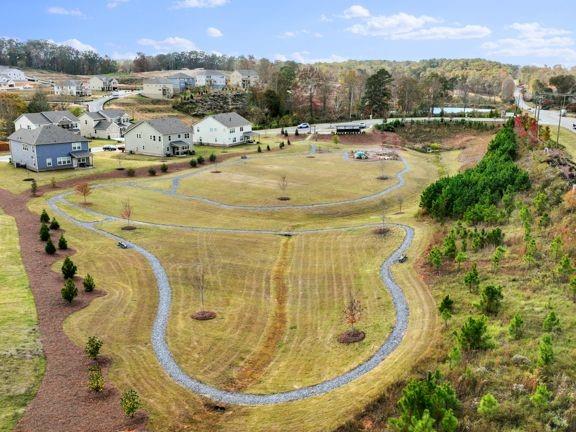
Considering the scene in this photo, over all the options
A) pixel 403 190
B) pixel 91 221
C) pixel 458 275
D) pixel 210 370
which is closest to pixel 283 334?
pixel 210 370

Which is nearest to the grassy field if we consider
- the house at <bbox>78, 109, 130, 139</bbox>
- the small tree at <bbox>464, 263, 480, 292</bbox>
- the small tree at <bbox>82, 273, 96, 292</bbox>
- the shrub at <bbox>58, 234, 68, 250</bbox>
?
the small tree at <bbox>82, 273, 96, 292</bbox>

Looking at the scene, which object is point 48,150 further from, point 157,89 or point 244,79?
point 244,79

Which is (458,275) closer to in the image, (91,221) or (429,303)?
(429,303)

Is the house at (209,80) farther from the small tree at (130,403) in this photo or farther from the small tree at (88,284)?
the small tree at (130,403)

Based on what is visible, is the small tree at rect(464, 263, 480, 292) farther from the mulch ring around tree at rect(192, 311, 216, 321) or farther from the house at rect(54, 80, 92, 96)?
the house at rect(54, 80, 92, 96)

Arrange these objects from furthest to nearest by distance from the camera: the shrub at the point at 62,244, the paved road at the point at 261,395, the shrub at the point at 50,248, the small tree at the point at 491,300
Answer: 1. the shrub at the point at 62,244
2. the shrub at the point at 50,248
3. the small tree at the point at 491,300
4. the paved road at the point at 261,395

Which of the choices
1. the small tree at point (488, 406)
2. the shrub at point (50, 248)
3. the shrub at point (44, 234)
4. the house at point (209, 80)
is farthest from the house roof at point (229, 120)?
the small tree at point (488, 406)
